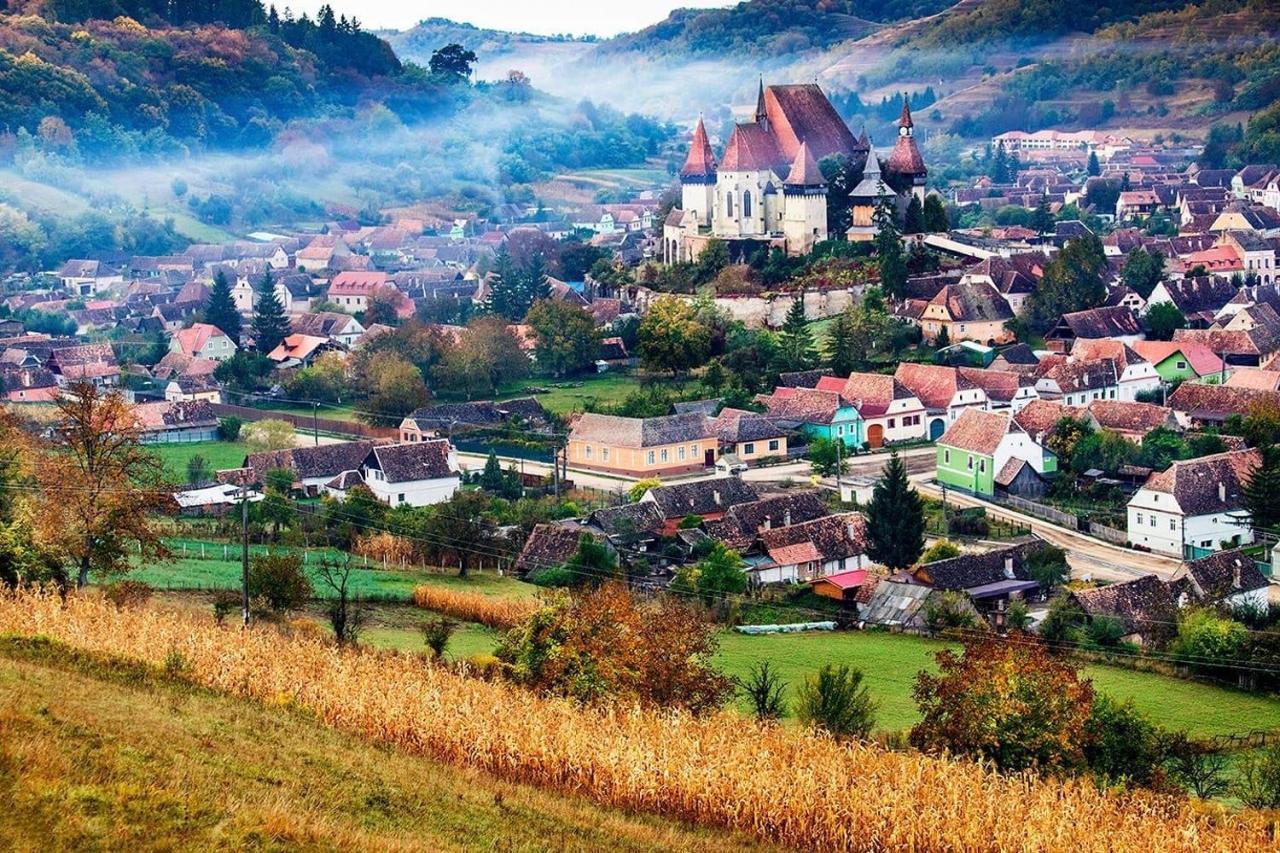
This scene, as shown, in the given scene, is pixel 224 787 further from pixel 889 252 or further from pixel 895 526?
pixel 889 252

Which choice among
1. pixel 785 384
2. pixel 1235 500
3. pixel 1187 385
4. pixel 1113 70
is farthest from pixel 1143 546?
pixel 1113 70

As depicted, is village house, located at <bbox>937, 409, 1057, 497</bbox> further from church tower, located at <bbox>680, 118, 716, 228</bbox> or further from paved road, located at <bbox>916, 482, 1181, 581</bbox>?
church tower, located at <bbox>680, 118, 716, 228</bbox>

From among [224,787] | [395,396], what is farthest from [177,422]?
[224,787]

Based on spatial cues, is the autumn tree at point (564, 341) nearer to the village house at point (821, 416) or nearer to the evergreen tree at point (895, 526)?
the village house at point (821, 416)

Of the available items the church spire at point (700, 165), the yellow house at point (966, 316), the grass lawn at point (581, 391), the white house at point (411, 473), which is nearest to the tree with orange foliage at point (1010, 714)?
the white house at point (411, 473)

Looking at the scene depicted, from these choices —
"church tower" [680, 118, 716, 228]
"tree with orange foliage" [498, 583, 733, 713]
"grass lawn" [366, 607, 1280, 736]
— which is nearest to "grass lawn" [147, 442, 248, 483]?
"grass lawn" [366, 607, 1280, 736]
